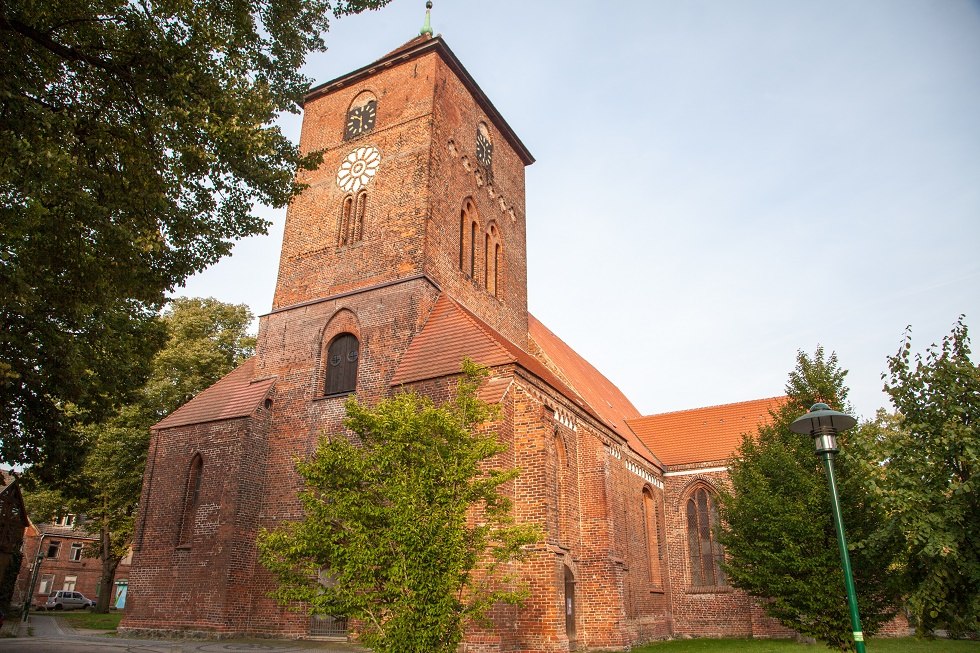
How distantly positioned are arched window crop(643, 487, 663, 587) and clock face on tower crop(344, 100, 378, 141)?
45.9 ft

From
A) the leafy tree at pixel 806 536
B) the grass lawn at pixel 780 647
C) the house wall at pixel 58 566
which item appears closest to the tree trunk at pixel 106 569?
the house wall at pixel 58 566

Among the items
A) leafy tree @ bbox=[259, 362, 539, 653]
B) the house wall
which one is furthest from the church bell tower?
the house wall

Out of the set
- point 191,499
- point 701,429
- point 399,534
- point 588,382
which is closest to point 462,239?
point 588,382

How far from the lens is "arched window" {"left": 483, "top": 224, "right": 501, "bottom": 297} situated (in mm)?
19875

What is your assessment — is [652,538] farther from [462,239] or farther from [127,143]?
[127,143]

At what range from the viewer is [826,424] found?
296 inches

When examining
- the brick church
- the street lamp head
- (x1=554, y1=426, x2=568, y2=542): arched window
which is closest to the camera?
the street lamp head

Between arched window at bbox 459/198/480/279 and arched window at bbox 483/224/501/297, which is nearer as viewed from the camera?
arched window at bbox 459/198/480/279

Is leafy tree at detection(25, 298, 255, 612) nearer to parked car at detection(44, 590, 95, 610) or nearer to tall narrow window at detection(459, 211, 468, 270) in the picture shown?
tall narrow window at detection(459, 211, 468, 270)

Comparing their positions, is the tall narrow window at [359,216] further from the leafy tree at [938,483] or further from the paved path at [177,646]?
the leafy tree at [938,483]

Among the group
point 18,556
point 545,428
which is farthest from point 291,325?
point 18,556

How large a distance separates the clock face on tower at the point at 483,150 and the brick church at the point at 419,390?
89mm

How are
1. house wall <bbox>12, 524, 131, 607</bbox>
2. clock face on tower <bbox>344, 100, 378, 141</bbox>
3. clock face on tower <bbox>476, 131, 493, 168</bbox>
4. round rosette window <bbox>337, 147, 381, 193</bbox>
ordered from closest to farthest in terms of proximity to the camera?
round rosette window <bbox>337, 147, 381, 193</bbox>, clock face on tower <bbox>344, 100, 378, 141</bbox>, clock face on tower <bbox>476, 131, 493, 168</bbox>, house wall <bbox>12, 524, 131, 607</bbox>

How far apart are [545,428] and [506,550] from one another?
5013mm
